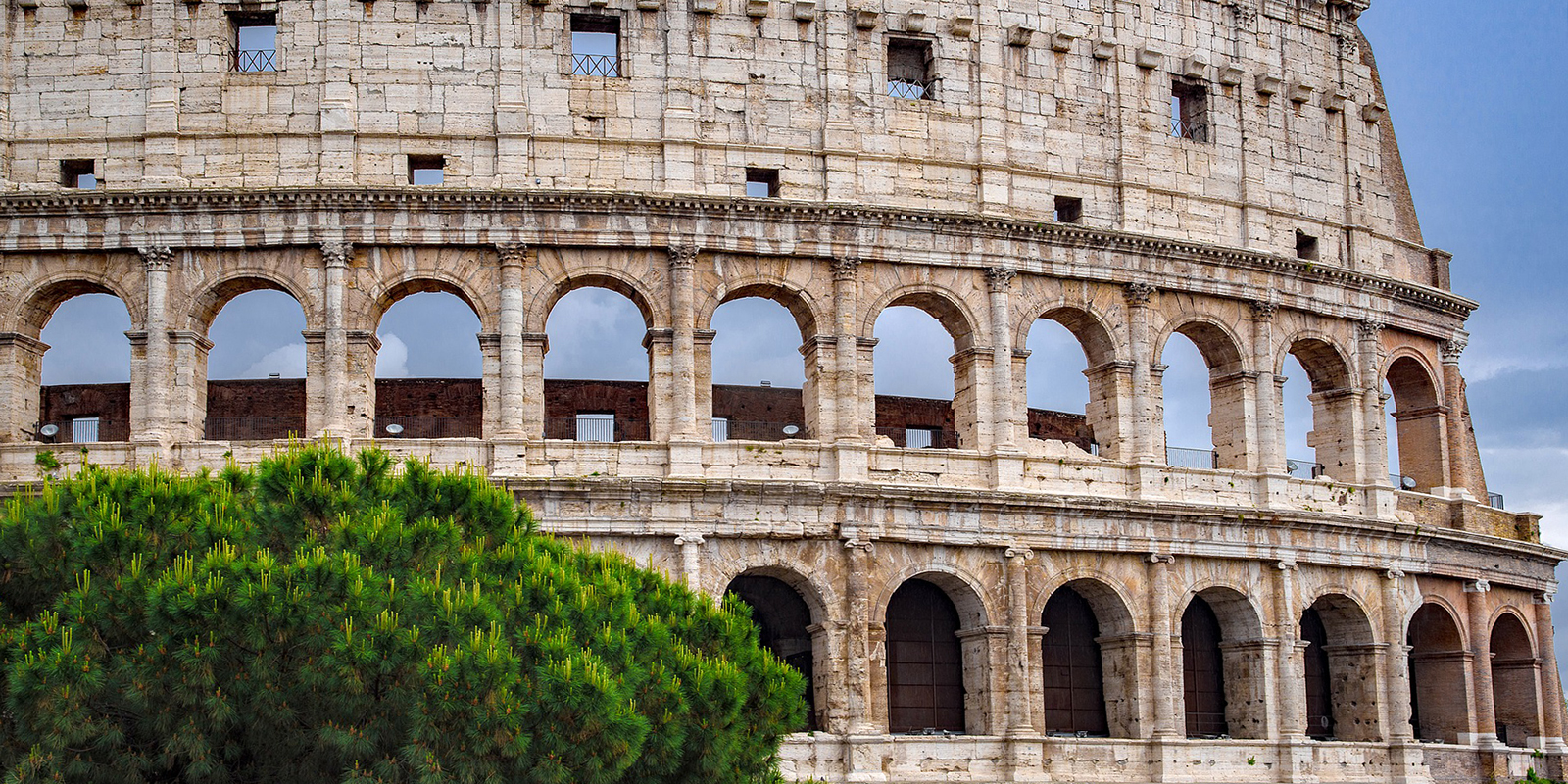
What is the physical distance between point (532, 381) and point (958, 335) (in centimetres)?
699

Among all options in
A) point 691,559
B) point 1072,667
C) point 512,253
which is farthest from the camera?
point 1072,667

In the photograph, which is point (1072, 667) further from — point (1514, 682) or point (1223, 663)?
point (1514, 682)

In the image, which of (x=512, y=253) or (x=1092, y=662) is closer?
(x=512, y=253)

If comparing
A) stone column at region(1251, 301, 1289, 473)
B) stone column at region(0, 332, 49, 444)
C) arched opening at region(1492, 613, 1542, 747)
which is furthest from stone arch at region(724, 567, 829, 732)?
arched opening at region(1492, 613, 1542, 747)

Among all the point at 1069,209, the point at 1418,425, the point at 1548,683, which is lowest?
the point at 1548,683

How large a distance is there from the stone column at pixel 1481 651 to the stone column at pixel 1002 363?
971 cm

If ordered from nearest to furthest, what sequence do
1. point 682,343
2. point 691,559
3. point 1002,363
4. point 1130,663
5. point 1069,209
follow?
point 691,559, point 682,343, point 1130,663, point 1002,363, point 1069,209

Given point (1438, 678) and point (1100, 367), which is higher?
point (1100, 367)

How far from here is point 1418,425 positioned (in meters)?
34.3

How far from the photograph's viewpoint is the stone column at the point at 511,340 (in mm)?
27781

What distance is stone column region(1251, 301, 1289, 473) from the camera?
31.3 meters

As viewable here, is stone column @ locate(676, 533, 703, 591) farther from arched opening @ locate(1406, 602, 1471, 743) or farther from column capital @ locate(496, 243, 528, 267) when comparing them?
arched opening @ locate(1406, 602, 1471, 743)

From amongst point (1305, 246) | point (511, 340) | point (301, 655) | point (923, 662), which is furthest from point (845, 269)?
point (301, 655)

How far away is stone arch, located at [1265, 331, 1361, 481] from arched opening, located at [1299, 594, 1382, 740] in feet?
7.88
